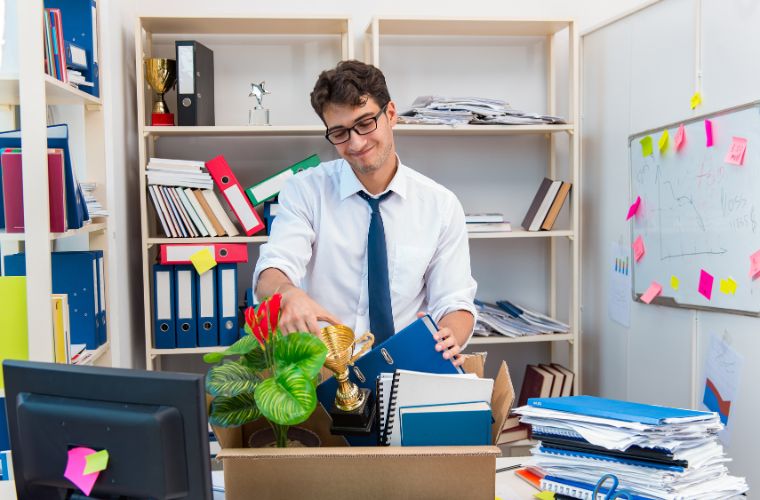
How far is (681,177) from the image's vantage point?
2.51 m

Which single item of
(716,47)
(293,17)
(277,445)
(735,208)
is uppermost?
(293,17)

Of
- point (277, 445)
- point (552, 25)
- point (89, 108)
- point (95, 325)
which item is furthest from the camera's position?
point (552, 25)

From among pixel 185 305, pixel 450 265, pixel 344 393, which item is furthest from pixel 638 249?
pixel 344 393

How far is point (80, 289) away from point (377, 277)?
103 centimetres

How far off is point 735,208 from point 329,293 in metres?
1.29

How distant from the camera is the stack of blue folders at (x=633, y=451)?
1.24m

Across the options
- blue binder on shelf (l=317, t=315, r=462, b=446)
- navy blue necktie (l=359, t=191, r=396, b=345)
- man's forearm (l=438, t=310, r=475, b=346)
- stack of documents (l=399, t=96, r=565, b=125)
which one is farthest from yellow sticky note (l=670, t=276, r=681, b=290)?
blue binder on shelf (l=317, t=315, r=462, b=446)

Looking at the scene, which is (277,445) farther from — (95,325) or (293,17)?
(293,17)

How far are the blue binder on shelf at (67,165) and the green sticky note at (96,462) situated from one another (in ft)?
4.17

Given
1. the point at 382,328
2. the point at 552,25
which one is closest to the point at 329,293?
the point at 382,328

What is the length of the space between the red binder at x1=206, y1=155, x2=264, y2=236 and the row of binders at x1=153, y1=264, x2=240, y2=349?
200mm

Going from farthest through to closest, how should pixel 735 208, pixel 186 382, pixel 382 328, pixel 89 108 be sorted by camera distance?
pixel 89 108, pixel 735 208, pixel 382 328, pixel 186 382

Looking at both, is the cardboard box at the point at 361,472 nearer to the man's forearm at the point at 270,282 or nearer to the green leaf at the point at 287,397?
the green leaf at the point at 287,397

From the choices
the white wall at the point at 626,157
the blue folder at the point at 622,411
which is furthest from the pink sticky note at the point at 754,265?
the blue folder at the point at 622,411
